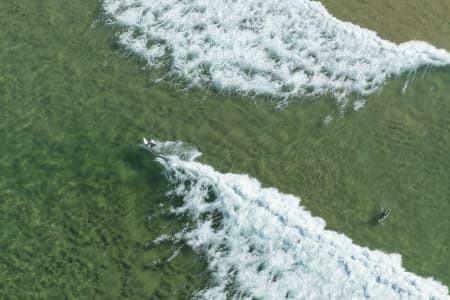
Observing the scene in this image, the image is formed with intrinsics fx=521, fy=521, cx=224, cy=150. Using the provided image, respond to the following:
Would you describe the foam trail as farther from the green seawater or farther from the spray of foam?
the spray of foam

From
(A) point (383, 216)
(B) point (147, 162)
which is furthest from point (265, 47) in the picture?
(A) point (383, 216)

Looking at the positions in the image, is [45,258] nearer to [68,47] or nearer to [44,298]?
[44,298]

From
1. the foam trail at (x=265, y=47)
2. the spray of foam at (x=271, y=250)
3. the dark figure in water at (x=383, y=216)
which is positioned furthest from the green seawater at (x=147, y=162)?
the foam trail at (x=265, y=47)

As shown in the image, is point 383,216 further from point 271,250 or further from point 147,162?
point 147,162

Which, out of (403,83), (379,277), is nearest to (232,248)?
(379,277)

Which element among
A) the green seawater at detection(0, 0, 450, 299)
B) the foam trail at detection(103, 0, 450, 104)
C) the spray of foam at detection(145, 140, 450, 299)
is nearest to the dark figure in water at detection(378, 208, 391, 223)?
the green seawater at detection(0, 0, 450, 299)
